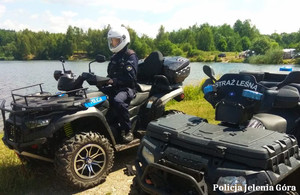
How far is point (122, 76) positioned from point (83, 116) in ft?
3.80

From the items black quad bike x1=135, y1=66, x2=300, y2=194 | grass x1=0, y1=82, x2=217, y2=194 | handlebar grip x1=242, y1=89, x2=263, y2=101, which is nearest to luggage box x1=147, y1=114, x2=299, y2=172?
black quad bike x1=135, y1=66, x2=300, y2=194

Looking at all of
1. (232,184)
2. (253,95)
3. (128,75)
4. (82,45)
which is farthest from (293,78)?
(82,45)

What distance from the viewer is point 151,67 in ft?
18.3

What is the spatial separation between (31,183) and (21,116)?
1105 mm

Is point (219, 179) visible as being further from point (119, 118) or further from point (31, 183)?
point (31, 183)

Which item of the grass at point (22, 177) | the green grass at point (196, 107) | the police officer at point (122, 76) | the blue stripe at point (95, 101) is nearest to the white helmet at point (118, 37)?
the police officer at point (122, 76)

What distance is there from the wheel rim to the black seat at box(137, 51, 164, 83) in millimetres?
2034

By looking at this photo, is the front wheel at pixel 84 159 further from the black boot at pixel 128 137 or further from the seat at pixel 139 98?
the seat at pixel 139 98

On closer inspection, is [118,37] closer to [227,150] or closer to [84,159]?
[84,159]

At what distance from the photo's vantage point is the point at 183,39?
89562 mm

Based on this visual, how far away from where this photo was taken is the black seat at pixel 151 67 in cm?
553

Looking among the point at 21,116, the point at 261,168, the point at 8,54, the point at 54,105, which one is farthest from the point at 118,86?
the point at 8,54

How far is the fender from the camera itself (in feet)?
12.4

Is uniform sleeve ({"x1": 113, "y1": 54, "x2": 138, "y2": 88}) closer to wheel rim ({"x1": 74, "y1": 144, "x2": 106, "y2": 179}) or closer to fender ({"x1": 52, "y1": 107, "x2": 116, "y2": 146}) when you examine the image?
fender ({"x1": 52, "y1": 107, "x2": 116, "y2": 146})
